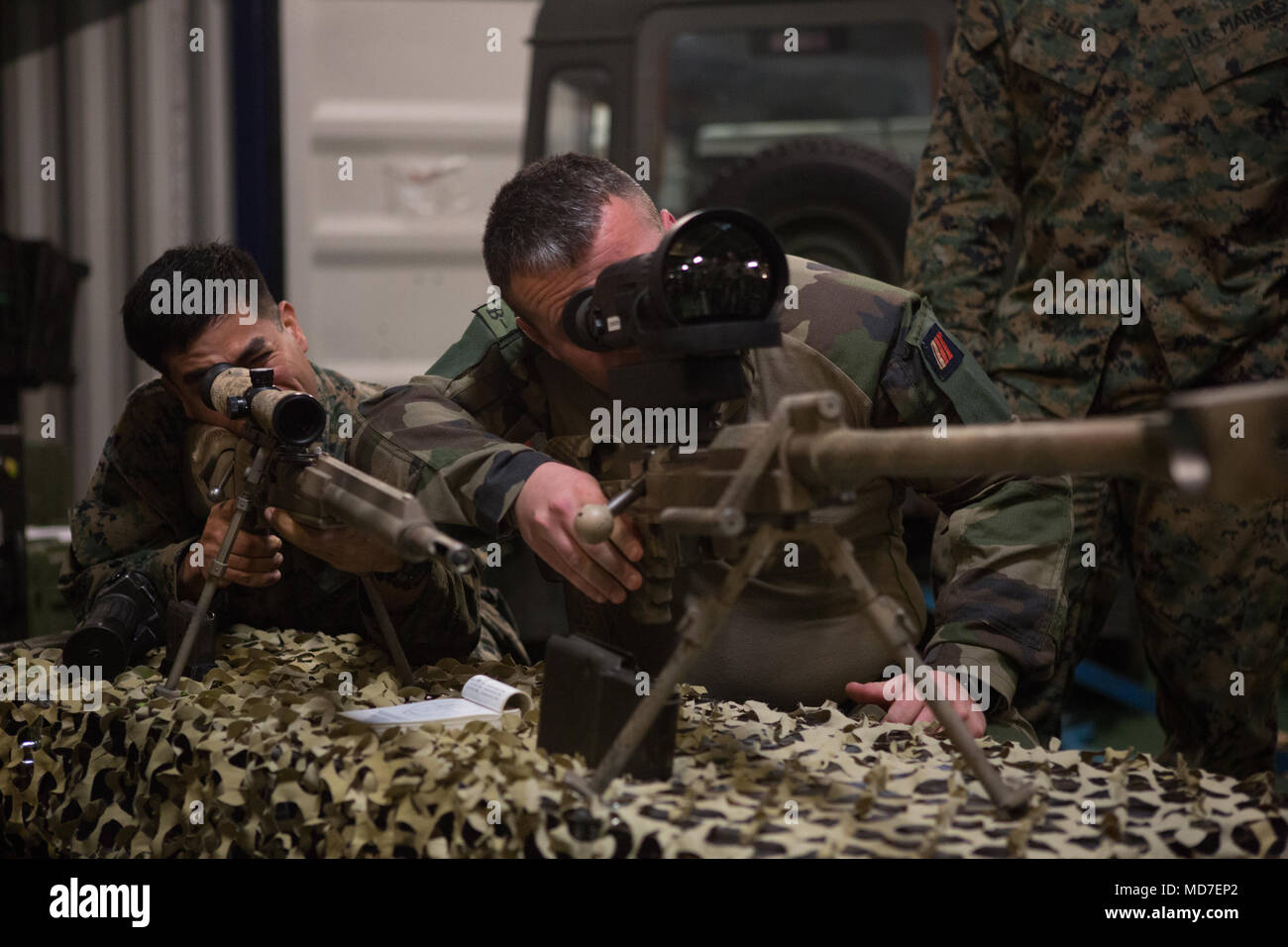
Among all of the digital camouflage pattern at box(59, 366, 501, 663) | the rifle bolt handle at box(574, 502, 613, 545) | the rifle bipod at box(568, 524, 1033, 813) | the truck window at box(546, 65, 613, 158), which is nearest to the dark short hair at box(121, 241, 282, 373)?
the digital camouflage pattern at box(59, 366, 501, 663)

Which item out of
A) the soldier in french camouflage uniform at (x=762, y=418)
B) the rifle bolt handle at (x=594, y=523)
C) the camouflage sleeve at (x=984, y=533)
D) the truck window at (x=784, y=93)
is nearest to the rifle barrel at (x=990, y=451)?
the rifle bolt handle at (x=594, y=523)

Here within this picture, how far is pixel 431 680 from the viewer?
1359 mm

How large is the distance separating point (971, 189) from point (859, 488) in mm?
787

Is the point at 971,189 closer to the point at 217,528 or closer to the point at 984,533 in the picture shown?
the point at 984,533

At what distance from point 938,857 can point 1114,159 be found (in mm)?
1283

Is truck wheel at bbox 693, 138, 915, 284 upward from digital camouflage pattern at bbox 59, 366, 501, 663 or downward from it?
upward

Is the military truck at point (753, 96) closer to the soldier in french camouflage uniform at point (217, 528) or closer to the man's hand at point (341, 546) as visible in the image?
the soldier in french camouflage uniform at point (217, 528)

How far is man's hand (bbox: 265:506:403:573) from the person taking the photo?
51.5 inches

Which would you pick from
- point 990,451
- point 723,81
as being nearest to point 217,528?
point 990,451

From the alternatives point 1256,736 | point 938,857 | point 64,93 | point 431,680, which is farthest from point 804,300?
point 64,93

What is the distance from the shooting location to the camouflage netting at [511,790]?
35.3 inches

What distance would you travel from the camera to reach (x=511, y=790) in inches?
37.1

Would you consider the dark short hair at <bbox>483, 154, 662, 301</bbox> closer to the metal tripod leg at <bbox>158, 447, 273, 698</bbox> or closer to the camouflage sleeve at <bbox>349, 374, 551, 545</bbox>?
the camouflage sleeve at <bbox>349, 374, 551, 545</bbox>

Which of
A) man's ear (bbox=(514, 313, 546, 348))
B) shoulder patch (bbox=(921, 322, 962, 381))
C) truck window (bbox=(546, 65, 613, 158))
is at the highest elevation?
truck window (bbox=(546, 65, 613, 158))
